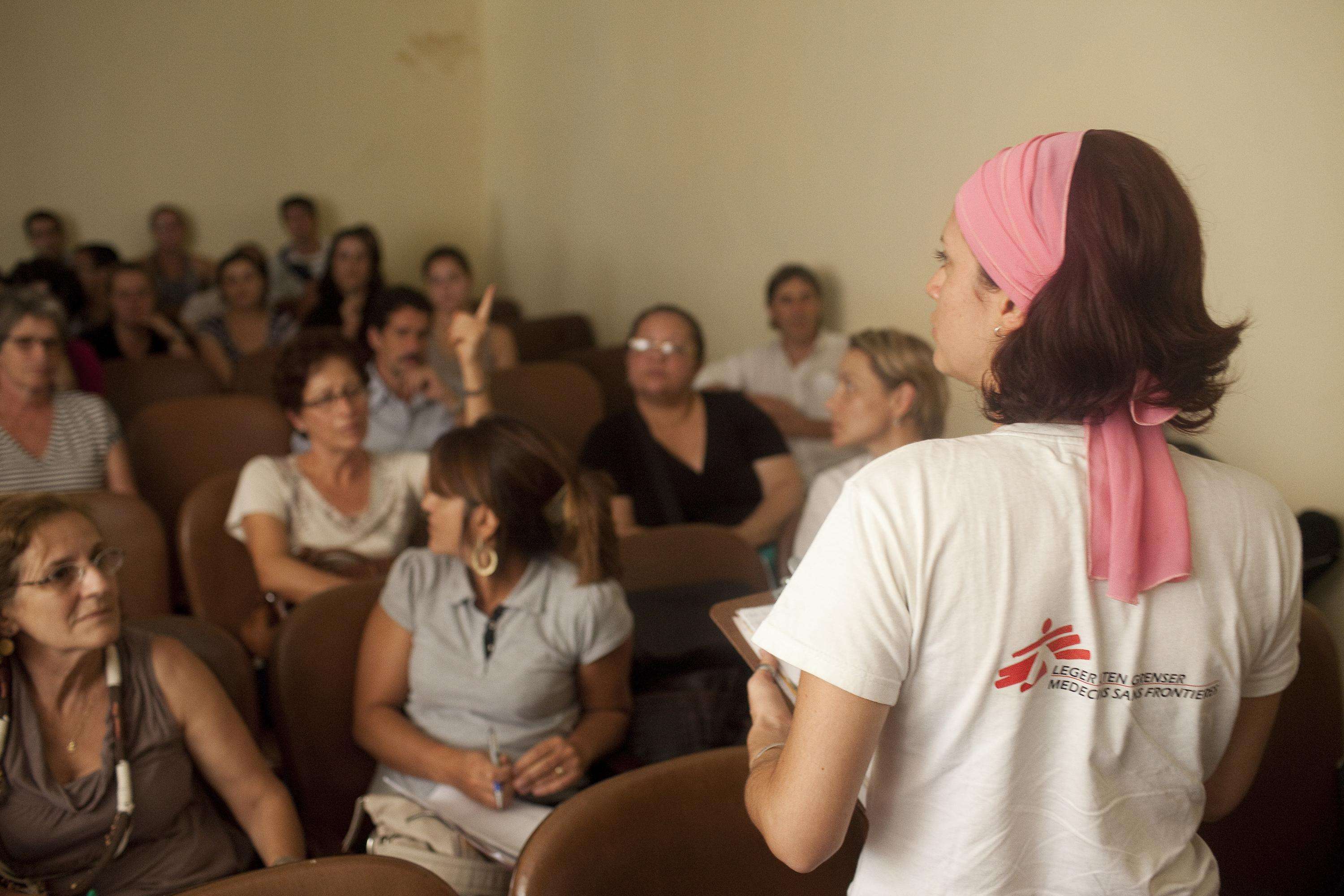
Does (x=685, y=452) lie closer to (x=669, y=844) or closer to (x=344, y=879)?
(x=669, y=844)

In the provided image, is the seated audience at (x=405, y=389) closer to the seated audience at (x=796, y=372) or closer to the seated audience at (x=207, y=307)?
the seated audience at (x=796, y=372)

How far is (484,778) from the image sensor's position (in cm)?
169

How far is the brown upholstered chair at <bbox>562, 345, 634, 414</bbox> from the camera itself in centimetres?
431

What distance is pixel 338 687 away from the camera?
184 centimetres

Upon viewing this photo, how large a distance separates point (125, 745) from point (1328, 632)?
1.95 metres

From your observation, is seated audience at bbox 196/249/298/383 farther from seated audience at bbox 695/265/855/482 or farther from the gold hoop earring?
the gold hoop earring

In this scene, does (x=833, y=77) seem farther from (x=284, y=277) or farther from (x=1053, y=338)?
(x=284, y=277)

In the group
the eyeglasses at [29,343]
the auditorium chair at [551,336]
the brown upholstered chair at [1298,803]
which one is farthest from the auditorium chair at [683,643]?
the auditorium chair at [551,336]

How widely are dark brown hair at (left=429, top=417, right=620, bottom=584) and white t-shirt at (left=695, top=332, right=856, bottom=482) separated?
1606 millimetres

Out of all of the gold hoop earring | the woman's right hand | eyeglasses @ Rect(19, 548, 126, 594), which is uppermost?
eyeglasses @ Rect(19, 548, 126, 594)

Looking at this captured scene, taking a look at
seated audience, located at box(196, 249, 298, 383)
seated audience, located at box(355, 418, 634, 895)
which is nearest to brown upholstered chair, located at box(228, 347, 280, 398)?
seated audience, located at box(196, 249, 298, 383)

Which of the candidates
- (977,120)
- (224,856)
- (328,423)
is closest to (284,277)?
(328,423)

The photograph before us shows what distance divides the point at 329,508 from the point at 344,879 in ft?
5.22

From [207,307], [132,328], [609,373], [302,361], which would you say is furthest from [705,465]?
[207,307]
